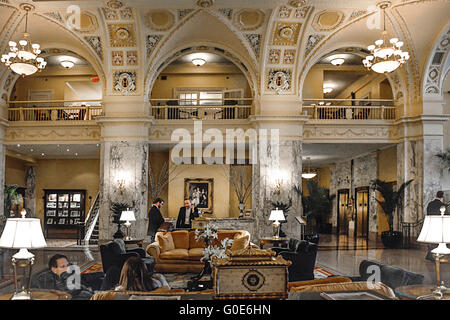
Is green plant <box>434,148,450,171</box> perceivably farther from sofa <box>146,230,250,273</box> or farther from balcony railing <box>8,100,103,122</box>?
balcony railing <box>8,100,103,122</box>

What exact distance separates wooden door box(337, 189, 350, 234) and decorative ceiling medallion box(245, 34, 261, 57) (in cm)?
907

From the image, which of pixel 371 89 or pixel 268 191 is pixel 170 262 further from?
pixel 371 89

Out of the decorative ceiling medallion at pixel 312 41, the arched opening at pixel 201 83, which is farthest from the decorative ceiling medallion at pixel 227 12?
the arched opening at pixel 201 83

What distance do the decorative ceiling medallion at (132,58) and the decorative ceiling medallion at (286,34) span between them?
14.7ft

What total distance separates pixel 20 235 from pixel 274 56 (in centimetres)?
1060

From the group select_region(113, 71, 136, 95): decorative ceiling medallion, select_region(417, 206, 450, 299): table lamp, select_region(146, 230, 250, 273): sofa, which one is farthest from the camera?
select_region(113, 71, 136, 95): decorative ceiling medallion

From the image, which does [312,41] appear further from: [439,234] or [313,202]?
[439,234]

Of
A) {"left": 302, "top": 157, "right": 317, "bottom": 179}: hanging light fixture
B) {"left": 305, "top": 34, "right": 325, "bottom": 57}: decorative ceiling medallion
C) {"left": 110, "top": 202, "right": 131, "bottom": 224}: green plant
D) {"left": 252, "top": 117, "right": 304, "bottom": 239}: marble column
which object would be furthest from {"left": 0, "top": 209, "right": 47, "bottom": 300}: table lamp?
{"left": 302, "top": 157, "right": 317, "bottom": 179}: hanging light fixture

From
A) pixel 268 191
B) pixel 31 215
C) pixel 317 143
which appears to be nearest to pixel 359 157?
Result: pixel 317 143

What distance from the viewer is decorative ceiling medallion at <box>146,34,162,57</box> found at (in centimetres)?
1213

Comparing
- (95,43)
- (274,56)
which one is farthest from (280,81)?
(95,43)

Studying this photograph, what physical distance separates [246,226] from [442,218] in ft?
29.4

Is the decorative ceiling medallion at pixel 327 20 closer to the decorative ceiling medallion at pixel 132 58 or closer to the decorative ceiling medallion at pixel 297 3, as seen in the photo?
the decorative ceiling medallion at pixel 297 3

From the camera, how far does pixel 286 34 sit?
11.9 meters
